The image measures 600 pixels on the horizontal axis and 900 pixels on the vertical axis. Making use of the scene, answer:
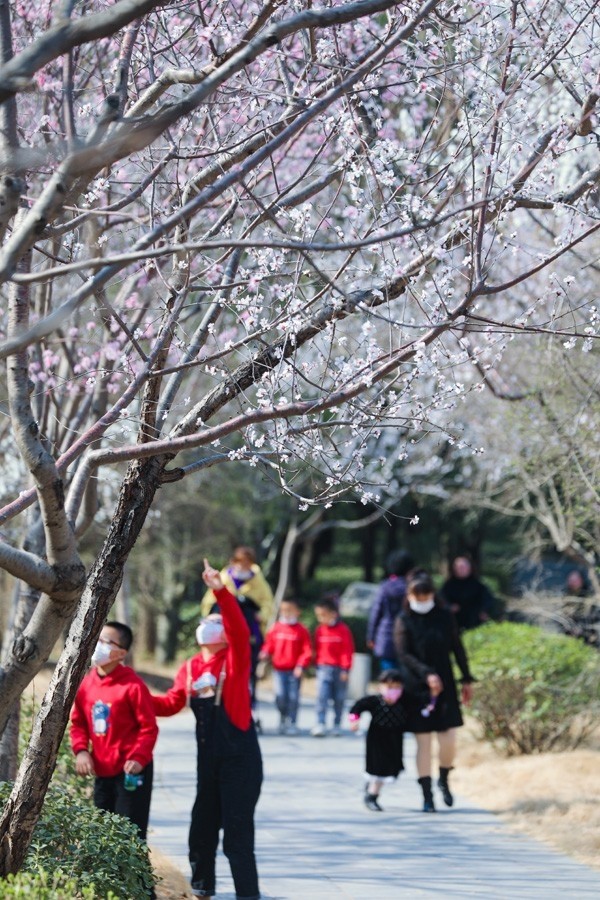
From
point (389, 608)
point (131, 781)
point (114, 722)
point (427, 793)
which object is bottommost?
point (427, 793)

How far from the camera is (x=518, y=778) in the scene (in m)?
10.3

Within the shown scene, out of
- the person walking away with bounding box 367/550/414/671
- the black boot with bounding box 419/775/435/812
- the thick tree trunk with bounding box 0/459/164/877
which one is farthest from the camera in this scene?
the person walking away with bounding box 367/550/414/671

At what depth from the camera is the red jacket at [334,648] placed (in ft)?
44.5

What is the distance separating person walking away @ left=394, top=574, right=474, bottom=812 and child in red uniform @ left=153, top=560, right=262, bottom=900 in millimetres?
3145

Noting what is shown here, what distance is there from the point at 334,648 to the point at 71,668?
346 inches

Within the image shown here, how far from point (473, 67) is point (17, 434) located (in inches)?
119

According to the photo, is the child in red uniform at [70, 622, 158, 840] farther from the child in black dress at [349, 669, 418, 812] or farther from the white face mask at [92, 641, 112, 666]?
the child in black dress at [349, 669, 418, 812]

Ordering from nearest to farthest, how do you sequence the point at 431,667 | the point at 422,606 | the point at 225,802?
the point at 225,802 < the point at 431,667 < the point at 422,606

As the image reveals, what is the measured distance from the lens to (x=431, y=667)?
9.49m

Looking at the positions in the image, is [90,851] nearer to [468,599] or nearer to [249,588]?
[249,588]

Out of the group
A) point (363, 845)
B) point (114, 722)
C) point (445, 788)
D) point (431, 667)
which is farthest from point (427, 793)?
point (114, 722)

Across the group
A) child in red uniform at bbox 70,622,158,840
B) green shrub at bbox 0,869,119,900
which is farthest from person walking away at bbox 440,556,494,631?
green shrub at bbox 0,869,119,900

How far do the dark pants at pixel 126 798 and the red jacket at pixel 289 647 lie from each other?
7.06m

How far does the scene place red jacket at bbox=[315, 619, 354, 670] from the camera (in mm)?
13562
